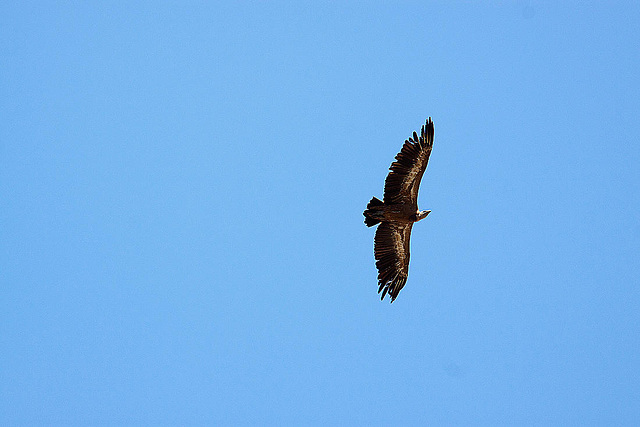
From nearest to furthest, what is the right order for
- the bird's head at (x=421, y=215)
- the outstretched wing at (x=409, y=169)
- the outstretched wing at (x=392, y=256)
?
1. the outstretched wing at (x=409, y=169)
2. the bird's head at (x=421, y=215)
3. the outstretched wing at (x=392, y=256)

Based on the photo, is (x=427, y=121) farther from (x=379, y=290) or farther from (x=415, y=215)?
(x=379, y=290)

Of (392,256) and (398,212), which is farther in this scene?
(392,256)

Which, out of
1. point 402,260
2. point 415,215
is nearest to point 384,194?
point 415,215

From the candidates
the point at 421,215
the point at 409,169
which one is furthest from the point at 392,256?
the point at 409,169

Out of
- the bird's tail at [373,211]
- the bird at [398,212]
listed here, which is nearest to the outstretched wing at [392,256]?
the bird at [398,212]

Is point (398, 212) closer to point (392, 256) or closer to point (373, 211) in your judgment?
point (373, 211)

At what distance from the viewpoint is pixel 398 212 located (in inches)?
914

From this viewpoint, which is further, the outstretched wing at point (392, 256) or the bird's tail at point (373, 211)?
the outstretched wing at point (392, 256)

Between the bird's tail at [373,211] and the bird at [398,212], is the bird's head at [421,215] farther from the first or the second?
the bird's tail at [373,211]

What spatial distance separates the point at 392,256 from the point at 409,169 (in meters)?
3.36

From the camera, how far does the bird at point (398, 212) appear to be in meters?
22.5

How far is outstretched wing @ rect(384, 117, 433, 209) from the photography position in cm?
2238

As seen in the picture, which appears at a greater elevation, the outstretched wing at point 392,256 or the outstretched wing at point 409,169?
the outstretched wing at point 409,169

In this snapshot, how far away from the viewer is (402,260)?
24.8 m
